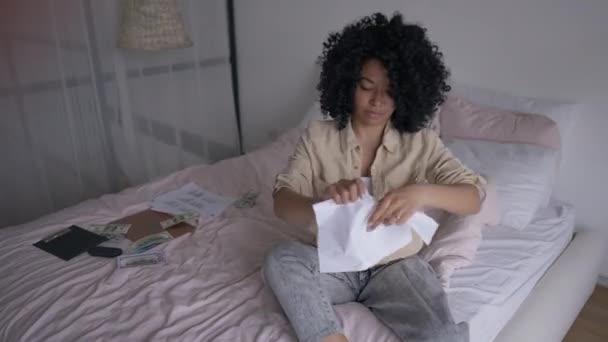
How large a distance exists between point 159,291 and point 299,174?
502 mm

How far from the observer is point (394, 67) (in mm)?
1177

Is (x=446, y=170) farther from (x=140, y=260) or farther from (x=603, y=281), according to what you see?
(x=603, y=281)

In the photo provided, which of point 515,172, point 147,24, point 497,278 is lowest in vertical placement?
A: point 497,278

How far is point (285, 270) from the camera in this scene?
3.66 ft

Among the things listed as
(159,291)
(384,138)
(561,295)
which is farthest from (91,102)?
(561,295)

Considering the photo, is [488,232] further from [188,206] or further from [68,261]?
[68,261]

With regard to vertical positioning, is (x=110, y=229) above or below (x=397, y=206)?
below

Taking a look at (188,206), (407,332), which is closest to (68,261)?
(188,206)

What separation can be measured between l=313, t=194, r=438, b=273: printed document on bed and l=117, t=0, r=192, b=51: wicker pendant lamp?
58.3 inches

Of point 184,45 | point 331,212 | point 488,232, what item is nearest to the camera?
point 331,212

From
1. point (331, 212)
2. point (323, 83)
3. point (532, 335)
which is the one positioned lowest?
point (532, 335)

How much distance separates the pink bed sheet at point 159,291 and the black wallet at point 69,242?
0.03m

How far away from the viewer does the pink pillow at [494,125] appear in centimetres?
166

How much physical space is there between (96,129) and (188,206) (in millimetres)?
880
